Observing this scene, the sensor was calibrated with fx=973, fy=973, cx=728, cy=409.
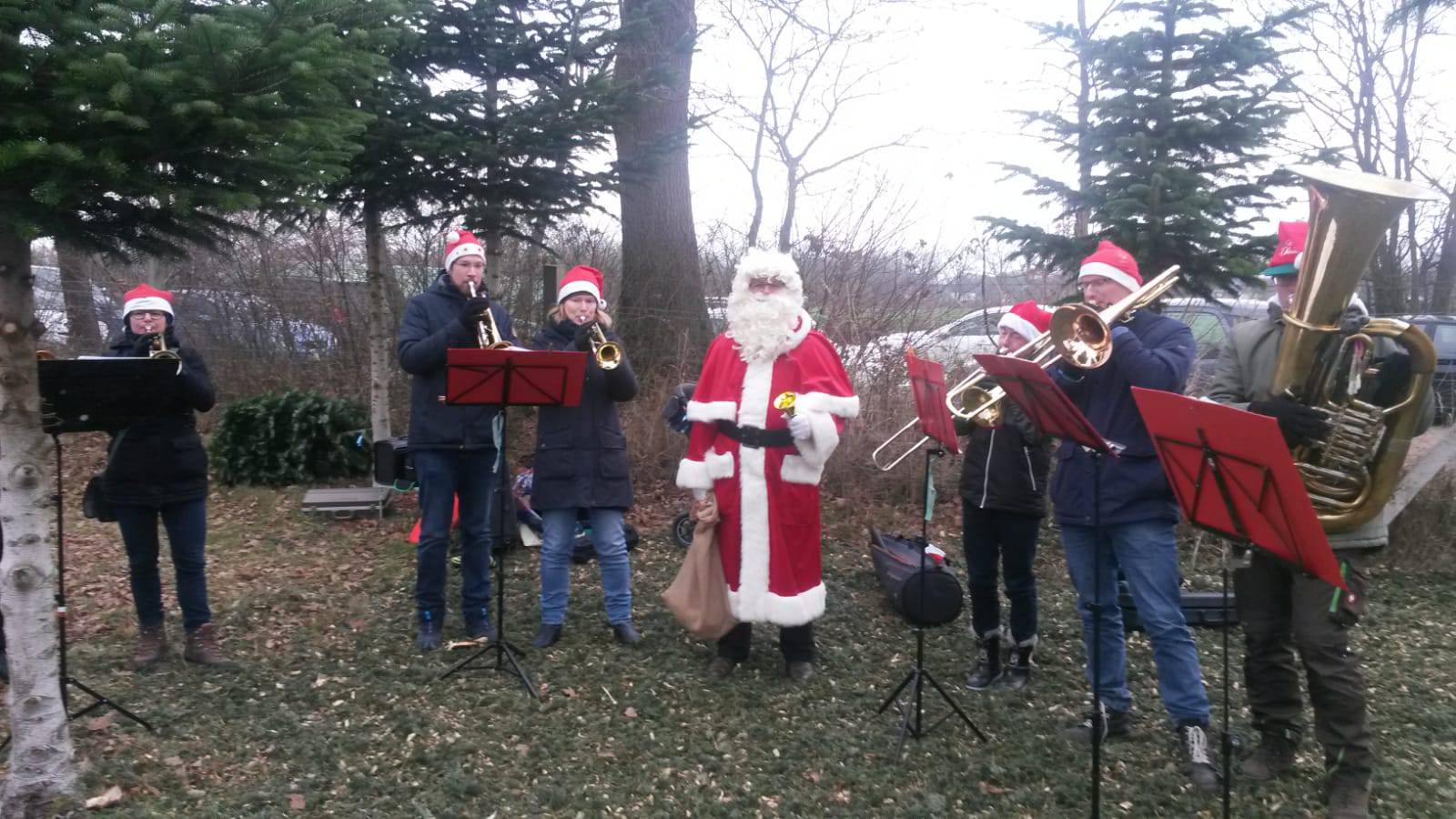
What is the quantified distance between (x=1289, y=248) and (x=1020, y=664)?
7.63 ft

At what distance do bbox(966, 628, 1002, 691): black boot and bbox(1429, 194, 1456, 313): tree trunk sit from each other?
8.39 metres

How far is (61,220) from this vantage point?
308 cm

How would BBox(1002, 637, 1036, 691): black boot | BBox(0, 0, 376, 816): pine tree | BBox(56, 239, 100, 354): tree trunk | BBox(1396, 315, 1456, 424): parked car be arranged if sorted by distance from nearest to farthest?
BBox(0, 0, 376, 816): pine tree
BBox(1002, 637, 1036, 691): black boot
BBox(1396, 315, 1456, 424): parked car
BBox(56, 239, 100, 354): tree trunk

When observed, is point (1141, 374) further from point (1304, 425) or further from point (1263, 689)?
point (1263, 689)

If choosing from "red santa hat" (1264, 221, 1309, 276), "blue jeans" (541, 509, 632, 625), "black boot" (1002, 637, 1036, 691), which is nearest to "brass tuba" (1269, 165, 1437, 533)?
"red santa hat" (1264, 221, 1309, 276)

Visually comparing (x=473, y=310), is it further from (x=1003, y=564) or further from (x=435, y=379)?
(x=1003, y=564)

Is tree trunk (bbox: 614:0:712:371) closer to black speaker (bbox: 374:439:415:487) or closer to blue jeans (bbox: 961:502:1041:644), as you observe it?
black speaker (bbox: 374:439:415:487)

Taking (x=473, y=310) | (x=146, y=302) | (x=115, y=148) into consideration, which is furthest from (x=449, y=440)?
(x=115, y=148)

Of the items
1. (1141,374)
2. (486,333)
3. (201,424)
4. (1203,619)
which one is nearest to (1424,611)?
(1203,619)

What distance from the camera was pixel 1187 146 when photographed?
22.2 feet

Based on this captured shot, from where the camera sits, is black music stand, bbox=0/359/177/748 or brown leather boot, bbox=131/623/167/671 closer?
black music stand, bbox=0/359/177/748

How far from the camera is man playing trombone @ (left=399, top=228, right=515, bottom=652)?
4.95 meters

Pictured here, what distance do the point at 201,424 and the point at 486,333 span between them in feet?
24.9

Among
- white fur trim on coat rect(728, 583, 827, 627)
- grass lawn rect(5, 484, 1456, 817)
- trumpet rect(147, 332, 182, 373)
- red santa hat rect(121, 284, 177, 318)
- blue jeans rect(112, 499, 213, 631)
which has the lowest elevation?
grass lawn rect(5, 484, 1456, 817)
